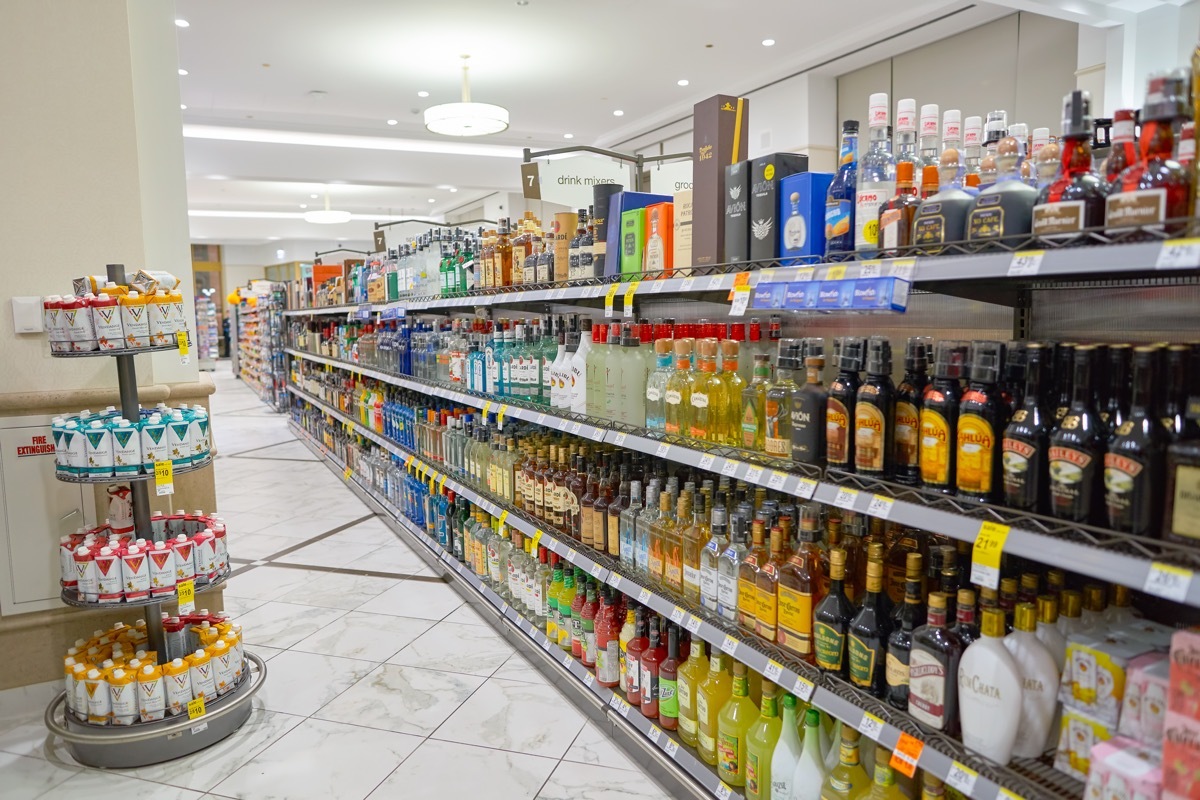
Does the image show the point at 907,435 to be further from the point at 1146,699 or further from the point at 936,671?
the point at 1146,699

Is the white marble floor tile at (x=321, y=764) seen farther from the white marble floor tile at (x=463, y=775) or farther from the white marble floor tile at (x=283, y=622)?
the white marble floor tile at (x=283, y=622)

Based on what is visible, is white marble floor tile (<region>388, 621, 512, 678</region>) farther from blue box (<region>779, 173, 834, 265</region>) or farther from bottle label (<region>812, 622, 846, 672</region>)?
blue box (<region>779, 173, 834, 265</region>)

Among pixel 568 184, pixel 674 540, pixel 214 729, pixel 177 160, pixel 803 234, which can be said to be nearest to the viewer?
pixel 803 234

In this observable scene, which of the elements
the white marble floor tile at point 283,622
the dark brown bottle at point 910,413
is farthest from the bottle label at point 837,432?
the white marble floor tile at point 283,622

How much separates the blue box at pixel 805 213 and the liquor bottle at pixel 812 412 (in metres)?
0.24

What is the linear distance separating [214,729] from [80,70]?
255cm

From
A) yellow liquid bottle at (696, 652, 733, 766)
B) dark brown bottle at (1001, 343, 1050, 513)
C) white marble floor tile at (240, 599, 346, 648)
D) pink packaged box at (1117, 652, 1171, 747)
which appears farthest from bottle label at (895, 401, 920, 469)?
white marble floor tile at (240, 599, 346, 648)

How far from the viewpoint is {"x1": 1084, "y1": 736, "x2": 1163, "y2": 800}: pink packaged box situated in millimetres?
1219

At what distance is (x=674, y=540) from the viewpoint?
2.42 metres

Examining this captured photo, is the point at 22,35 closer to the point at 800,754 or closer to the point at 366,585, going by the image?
the point at 366,585

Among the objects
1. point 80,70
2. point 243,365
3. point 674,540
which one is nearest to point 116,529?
point 80,70

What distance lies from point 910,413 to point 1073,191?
1.77 ft

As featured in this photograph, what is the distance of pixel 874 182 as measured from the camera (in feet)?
5.57

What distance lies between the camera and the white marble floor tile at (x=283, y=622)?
3592mm
